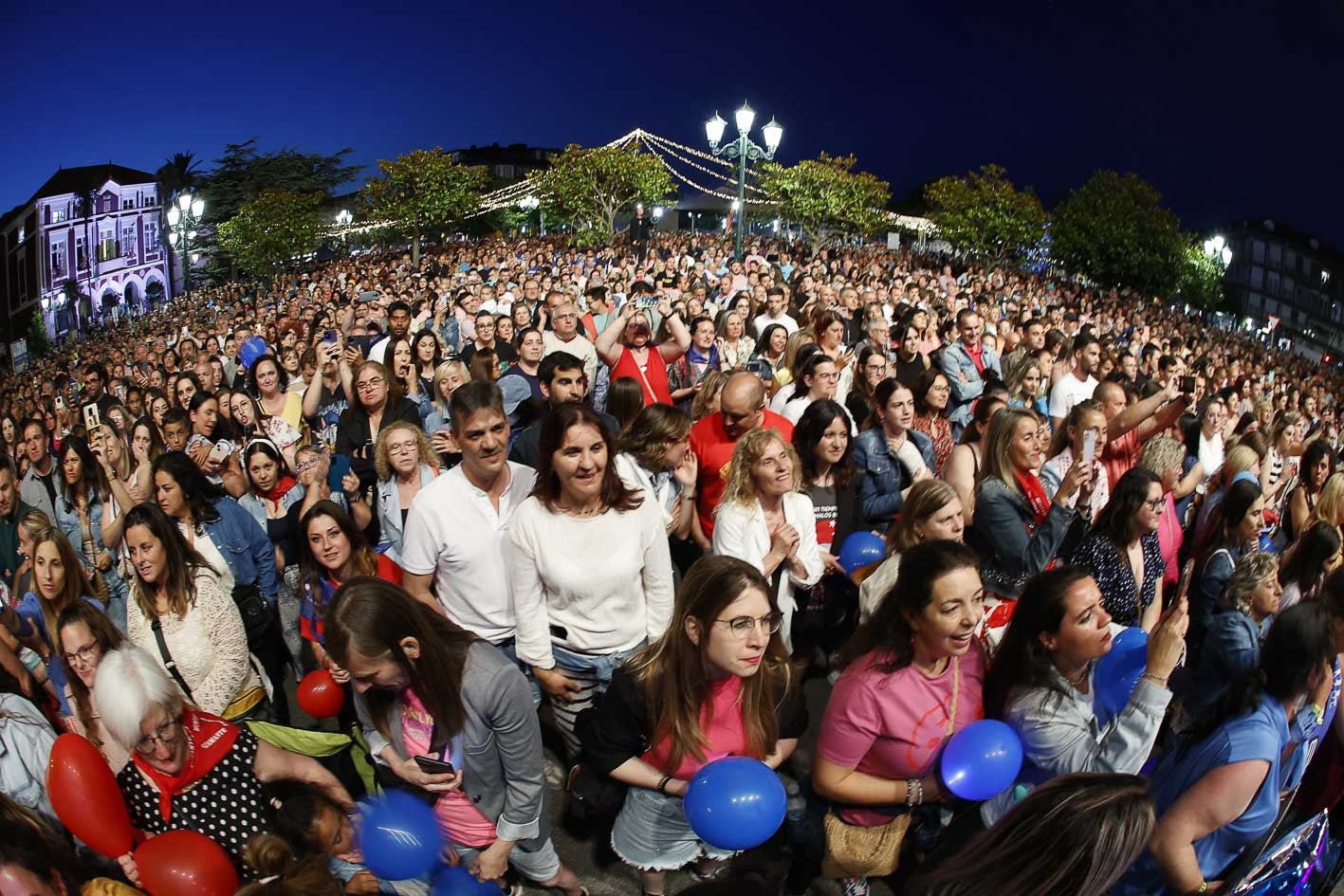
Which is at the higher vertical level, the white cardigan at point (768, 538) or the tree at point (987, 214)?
the tree at point (987, 214)

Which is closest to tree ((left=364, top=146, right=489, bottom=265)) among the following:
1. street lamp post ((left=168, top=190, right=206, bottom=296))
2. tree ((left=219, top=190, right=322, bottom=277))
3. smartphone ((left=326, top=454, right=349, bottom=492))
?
tree ((left=219, top=190, right=322, bottom=277))

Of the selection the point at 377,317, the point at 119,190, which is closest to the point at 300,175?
the point at 119,190

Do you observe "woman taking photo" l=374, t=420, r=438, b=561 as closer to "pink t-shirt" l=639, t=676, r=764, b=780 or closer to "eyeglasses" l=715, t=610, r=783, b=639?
"pink t-shirt" l=639, t=676, r=764, b=780

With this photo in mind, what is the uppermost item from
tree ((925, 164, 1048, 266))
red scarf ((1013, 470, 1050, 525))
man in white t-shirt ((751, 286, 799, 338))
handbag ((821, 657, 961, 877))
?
tree ((925, 164, 1048, 266))

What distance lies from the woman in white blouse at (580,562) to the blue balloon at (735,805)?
0.83 meters

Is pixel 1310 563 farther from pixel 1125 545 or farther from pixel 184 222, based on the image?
pixel 184 222

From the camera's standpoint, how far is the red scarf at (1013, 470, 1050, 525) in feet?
12.3

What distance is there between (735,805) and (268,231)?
34.4 meters

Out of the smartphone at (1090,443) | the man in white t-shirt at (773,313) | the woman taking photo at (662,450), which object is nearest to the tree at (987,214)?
the man in white t-shirt at (773,313)

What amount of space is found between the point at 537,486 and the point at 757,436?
99 cm

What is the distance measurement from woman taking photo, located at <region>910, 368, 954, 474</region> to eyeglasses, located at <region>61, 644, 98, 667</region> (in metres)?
4.35

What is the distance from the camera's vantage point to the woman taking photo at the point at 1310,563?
357cm

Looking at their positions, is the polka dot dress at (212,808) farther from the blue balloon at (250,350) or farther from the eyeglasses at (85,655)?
the blue balloon at (250,350)

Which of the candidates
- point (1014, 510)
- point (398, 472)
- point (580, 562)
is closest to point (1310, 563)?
point (1014, 510)
